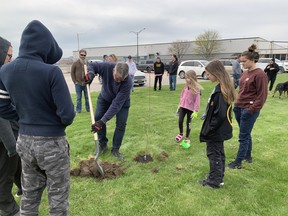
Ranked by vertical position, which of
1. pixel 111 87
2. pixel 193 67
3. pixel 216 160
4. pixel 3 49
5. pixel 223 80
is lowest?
pixel 216 160

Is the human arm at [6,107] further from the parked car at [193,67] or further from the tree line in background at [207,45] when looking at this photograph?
the tree line in background at [207,45]

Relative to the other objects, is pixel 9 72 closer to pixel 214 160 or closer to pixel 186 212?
pixel 186 212

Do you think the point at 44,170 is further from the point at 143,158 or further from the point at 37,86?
the point at 143,158

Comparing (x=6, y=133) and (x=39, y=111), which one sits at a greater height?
(x=39, y=111)

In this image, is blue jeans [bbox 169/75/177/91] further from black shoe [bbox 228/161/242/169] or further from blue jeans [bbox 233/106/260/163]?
black shoe [bbox 228/161/242/169]

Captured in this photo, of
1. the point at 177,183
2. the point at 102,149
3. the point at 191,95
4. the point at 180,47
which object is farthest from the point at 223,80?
the point at 180,47

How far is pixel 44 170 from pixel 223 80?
2.40m

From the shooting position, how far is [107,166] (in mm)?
4238

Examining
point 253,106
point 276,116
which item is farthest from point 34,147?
point 276,116

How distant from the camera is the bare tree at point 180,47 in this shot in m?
65.6

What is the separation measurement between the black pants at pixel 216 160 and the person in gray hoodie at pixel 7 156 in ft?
8.13

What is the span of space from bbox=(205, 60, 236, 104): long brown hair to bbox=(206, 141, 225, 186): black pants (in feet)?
2.15

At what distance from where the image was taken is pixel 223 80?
338 centimetres

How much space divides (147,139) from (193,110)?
1204 mm
